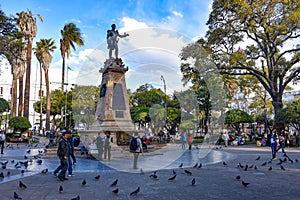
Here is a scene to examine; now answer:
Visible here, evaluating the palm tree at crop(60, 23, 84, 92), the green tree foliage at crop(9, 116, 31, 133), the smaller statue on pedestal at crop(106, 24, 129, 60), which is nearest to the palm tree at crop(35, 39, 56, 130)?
the palm tree at crop(60, 23, 84, 92)

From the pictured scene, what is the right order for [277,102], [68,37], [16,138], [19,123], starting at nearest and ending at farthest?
[277,102], [16,138], [19,123], [68,37]

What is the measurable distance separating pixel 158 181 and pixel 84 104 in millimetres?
40124

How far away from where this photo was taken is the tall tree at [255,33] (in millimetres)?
21703

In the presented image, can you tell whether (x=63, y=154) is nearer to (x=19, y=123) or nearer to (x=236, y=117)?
(x=19, y=123)

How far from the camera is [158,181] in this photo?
744 centimetres

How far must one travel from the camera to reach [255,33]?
2362 centimetres

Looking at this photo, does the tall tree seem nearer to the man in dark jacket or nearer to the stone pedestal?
the stone pedestal

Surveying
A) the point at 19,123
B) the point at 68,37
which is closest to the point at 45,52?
the point at 68,37

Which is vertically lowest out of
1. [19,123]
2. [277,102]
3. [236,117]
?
[19,123]

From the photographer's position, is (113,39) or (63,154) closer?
(63,154)

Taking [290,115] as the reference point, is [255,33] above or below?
above

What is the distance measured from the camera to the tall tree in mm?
21703

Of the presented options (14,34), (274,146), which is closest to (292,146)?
(274,146)

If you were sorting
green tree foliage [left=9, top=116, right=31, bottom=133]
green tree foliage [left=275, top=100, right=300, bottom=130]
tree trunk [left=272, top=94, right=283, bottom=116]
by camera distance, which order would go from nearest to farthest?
green tree foliage [left=275, top=100, right=300, bottom=130]
tree trunk [left=272, top=94, right=283, bottom=116]
green tree foliage [left=9, top=116, right=31, bottom=133]
